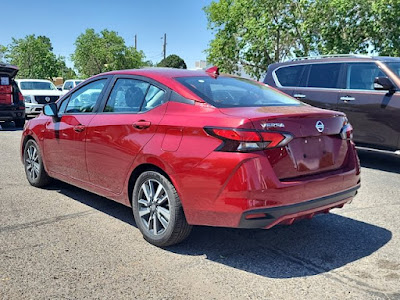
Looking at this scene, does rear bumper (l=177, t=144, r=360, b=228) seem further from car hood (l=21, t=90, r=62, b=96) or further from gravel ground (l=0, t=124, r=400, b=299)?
car hood (l=21, t=90, r=62, b=96)

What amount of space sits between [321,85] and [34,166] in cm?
544

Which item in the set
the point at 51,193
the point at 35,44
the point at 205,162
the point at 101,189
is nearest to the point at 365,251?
the point at 205,162

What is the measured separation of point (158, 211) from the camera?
3754 mm

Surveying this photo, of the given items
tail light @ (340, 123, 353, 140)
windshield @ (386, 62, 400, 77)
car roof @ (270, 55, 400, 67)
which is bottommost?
tail light @ (340, 123, 353, 140)

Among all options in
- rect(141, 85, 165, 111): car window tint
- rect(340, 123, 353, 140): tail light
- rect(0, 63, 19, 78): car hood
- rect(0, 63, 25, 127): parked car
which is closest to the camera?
rect(340, 123, 353, 140): tail light

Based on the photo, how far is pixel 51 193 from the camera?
18.4ft

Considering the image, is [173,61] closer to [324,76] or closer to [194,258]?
[324,76]

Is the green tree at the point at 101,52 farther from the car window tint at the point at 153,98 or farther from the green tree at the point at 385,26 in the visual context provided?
the car window tint at the point at 153,98

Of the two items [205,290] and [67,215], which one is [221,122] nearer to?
[205,290]

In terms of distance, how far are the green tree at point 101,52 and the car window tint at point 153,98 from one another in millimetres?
43629

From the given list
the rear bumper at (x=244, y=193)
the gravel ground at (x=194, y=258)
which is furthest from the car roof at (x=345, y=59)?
the rear bumper at (x=244, y=193)

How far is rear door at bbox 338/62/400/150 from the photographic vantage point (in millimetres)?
6950

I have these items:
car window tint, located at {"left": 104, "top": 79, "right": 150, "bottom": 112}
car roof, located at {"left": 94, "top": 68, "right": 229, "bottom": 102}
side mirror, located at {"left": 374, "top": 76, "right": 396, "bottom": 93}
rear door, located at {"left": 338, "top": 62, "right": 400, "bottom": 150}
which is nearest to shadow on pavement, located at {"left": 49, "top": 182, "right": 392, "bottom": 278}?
car window tint, located at {"left": 104, "top": 79, "right": 150, "bottom": 112}

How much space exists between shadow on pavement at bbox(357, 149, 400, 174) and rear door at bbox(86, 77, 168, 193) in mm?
4884
